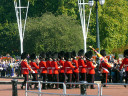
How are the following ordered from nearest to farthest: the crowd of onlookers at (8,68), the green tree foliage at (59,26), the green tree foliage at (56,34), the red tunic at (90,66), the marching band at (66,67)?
1. the red tunic at (90,66)
2. the marching band at (66,67)
3. the crowd of onlookers at (8,68)
4. the green tree foliage at (56,34)
5. the green tree foliage at (59,26)

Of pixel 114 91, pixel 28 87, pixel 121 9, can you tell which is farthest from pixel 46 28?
pixel 114 91

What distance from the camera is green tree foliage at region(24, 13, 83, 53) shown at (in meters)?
49.2

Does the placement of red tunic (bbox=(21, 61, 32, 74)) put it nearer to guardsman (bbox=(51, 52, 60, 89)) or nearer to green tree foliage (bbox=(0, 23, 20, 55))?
guardsman (bbox=(51, 52, 60, 89))

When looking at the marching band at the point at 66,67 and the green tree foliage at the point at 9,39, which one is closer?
the marching band at the point at 66,67

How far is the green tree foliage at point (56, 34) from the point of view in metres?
49.2

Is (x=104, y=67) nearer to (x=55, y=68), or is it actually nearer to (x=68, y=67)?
(x=68, y=67)

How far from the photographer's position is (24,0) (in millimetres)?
59906

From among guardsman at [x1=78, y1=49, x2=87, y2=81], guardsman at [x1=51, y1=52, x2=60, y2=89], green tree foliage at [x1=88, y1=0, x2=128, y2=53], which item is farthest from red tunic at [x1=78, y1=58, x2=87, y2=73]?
green tree foliage at [x1=88, y1=0, x2=128, y2=53]

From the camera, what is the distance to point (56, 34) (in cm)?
4947

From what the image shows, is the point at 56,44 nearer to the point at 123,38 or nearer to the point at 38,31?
the point at 38,31

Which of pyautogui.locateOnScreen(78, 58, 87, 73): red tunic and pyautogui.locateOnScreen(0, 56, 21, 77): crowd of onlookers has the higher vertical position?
pyautogui.locateOnScreen(78, 58, 87, 73): red tunic

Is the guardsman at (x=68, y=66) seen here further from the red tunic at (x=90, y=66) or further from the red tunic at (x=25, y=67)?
the red tunic at (x=25, y=67)

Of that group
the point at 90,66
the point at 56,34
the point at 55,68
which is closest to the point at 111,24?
the point at 56,34

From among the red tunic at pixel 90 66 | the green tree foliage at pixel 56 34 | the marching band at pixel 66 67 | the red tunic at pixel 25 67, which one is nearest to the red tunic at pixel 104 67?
the marching band at pixel 66 67
